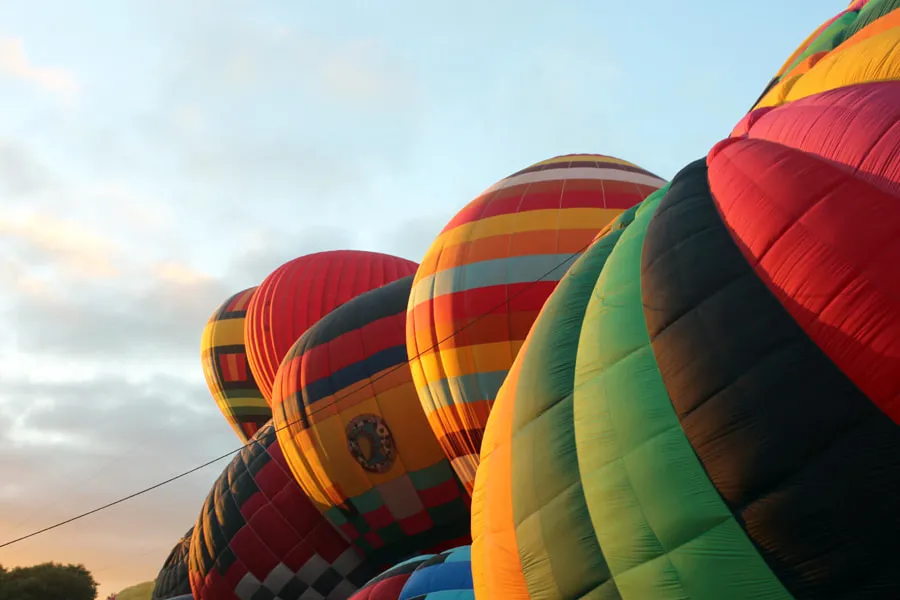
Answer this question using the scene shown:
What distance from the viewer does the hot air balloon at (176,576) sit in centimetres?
1525

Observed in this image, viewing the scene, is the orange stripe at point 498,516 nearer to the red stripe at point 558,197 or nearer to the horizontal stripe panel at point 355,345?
the red stripe at point 558,197

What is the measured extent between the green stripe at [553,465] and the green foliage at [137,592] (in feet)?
59.2

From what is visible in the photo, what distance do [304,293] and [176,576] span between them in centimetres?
503

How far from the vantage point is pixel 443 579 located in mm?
7277

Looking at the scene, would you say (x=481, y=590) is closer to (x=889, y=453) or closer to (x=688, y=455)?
(x=688, y=455)

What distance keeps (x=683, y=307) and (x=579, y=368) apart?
0.75m

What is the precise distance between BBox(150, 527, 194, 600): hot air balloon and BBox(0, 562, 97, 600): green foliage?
46.1ft

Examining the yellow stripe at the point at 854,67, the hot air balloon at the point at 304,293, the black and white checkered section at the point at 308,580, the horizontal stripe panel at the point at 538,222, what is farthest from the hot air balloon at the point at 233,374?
the yellow stripe at the point at 854,67

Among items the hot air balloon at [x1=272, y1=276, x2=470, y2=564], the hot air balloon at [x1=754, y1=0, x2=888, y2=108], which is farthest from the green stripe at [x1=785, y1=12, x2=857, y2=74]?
the hot air balloon at [x1=272, y1=276, x2=470, y2=564]

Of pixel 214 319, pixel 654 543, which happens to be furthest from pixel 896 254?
pixel 214 319

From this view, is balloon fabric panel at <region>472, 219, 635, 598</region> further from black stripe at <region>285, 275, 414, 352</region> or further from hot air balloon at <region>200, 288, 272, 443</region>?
hot air balloon at <region>200, 288, 272, 443</region>

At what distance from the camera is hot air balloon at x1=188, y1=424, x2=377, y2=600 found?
36.6 ft

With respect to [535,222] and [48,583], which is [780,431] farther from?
[48,583]

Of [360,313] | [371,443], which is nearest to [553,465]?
[371,443]
